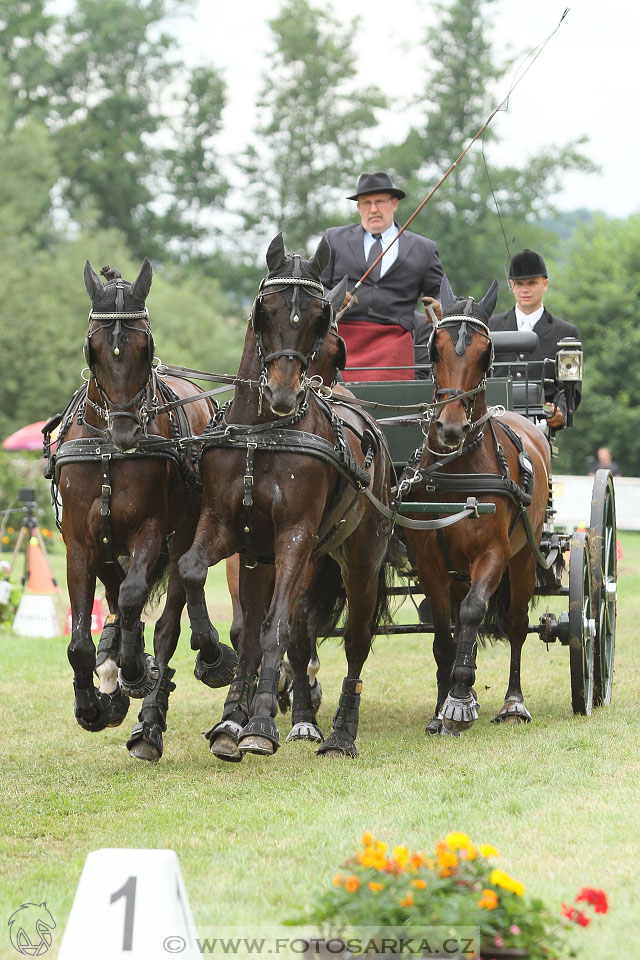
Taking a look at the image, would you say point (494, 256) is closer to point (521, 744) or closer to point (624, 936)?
point (521, 744)

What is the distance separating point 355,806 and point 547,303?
2954 centimetres

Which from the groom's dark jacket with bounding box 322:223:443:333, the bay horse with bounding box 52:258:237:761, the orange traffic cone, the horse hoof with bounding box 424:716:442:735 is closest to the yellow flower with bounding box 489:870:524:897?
the bay horse with bounding box 52:258:237:761

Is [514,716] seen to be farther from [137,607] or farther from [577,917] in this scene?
[577,917]

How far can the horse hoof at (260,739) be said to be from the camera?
17.6ft

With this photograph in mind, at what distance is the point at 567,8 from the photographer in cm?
671

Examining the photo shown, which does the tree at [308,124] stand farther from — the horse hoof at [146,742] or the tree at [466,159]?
the horse hoof at [146,742]

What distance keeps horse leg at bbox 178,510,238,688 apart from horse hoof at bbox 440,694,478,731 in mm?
1229

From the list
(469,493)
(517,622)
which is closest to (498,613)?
(517,622)

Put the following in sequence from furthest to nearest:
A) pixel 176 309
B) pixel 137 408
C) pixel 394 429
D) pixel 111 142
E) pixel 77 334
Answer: pixel 111 142 → pixel 176 309 → pixel 77 334 → pixel 394 429 → pixel 137 408

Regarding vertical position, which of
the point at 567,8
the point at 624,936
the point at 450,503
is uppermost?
the point at 567,8

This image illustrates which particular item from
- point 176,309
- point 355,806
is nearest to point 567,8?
point 355,806

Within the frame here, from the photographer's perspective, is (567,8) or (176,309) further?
(176,309)

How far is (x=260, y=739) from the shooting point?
17.6 ft

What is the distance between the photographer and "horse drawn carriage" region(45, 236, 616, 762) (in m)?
5.64
